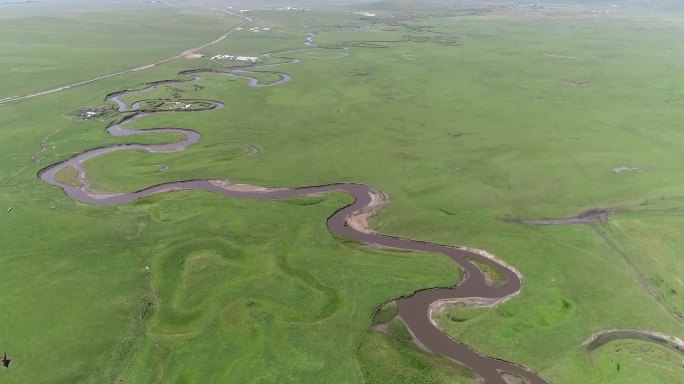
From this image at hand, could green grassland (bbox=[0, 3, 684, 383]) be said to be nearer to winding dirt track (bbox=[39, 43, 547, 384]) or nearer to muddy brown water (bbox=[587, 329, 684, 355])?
muddy brown water (bbox=[587, 329, 684, 355])

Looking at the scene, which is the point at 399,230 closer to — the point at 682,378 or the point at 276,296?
the point at 276,296

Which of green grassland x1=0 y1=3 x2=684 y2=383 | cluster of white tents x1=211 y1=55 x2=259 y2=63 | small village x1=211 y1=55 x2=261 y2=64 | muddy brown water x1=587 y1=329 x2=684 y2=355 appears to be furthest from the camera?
cluster of white tents x1=211 y1=55 x2=259 y2=63

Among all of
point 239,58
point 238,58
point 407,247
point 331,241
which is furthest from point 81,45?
point 407,247

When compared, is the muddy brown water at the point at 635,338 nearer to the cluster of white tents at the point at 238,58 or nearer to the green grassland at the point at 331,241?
the green grassland at the point at 331,241

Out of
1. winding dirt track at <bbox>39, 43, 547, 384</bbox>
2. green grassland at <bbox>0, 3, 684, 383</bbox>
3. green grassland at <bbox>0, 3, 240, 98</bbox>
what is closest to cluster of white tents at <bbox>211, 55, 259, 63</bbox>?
green grassland at <bbox>0, 3, 240, 98</bbox>

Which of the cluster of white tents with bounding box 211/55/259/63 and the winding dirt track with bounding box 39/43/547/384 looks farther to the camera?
the cluster of white tents with bounding box 211/55/259/63
